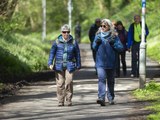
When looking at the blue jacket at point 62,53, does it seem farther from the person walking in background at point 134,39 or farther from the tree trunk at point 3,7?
the tree trunk at point 3,7

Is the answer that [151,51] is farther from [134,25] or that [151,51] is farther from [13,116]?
[13,116]

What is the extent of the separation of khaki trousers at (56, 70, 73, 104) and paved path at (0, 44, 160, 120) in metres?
0.24

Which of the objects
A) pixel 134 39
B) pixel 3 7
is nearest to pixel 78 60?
pixel 134 39

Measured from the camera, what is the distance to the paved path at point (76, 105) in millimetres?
11523

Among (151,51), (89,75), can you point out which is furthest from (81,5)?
(89,75)

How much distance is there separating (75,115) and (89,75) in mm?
9316

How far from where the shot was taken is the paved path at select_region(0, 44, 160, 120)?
11523 mm

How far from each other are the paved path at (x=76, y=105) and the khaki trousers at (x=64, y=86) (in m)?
0.24

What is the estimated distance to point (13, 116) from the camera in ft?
38.3

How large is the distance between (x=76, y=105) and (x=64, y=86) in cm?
53

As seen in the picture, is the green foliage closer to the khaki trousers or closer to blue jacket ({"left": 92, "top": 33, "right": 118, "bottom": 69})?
blue jacket ({"left": 92, "top": 33, "right": 118, "bottom": 69})

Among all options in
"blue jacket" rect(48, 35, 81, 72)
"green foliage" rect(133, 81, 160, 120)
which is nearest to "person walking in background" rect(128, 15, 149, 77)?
"green foliage" rect(133, 81, 160, 120)

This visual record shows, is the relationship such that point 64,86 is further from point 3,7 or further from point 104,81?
point 3,7

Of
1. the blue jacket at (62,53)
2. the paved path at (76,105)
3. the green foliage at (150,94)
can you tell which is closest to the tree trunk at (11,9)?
the paved path at (76,105)
